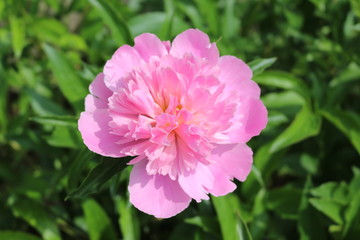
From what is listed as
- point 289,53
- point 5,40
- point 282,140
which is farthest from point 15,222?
point 289,53

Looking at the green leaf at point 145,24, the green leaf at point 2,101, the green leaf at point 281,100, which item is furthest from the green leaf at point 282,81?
the green leaf at point 2,101

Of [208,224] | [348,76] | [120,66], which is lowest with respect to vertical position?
[208,224]

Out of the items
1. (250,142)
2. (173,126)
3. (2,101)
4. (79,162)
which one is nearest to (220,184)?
(173,126)

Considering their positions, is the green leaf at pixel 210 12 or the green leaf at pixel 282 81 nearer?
the green leaf at pixel 282 81

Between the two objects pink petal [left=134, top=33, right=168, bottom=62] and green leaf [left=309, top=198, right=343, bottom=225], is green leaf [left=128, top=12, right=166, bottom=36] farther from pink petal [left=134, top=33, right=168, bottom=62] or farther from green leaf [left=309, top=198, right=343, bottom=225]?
green leaf [left=309, top=198, right=343, bottom=225]

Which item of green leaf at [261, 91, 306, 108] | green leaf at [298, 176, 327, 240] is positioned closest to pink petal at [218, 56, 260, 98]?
green leaf at [298, 176, 327, 240]

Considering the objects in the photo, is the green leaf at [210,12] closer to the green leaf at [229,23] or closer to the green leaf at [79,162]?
the green leaf at [229,23]

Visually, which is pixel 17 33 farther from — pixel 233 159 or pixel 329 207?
pixel 329 207
